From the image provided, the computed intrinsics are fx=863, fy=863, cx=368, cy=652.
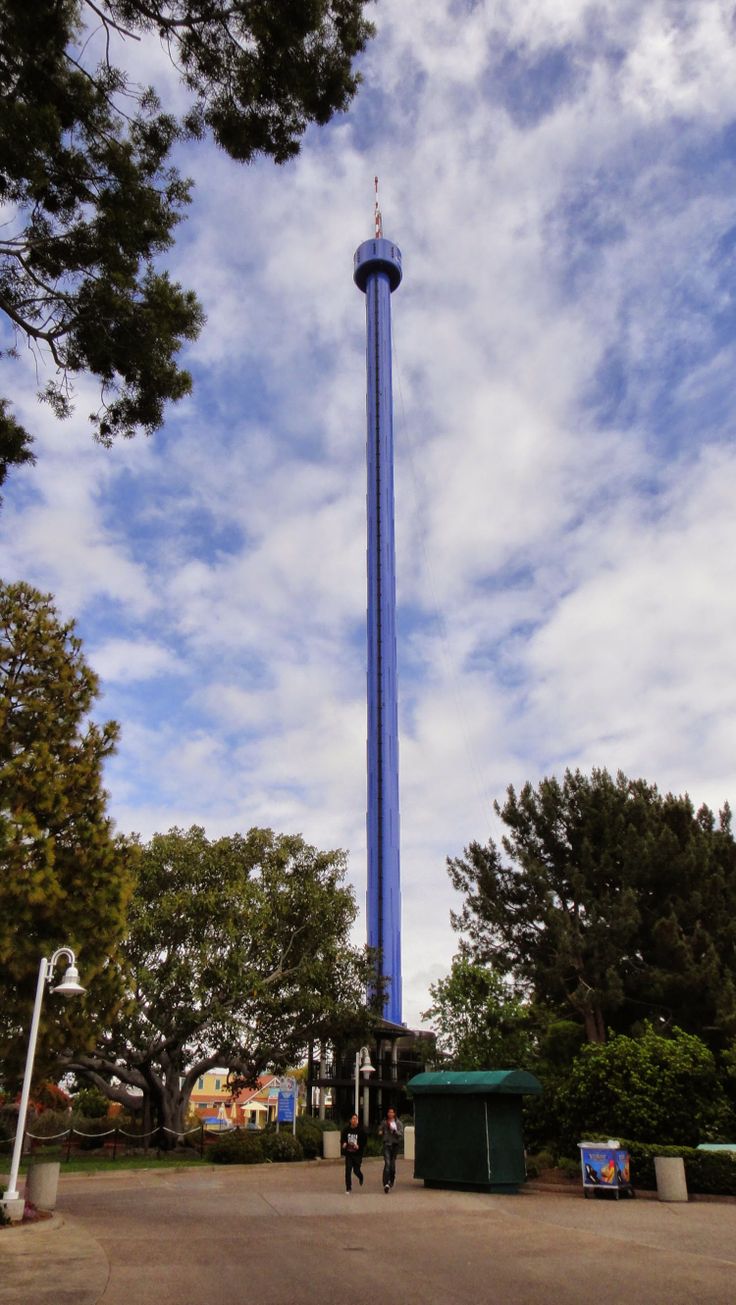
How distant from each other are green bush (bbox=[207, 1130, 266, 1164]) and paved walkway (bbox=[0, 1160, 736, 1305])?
10361mm

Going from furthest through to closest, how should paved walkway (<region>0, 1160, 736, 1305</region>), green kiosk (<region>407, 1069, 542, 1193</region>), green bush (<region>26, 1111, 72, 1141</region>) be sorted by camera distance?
1. green bush (<region>26, 1111, 72, 1141</region>)
2. green kiosk (<region>407, 1069, 542, 1193</region>)
3. paved walkway (<region>0, 1160, 736, 1305</region>)

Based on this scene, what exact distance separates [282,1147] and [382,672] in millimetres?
35481

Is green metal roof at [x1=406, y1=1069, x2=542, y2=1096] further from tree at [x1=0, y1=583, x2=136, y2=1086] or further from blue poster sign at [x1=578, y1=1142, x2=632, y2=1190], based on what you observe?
tree at [x1=0, y1=583, x2=136, y2=1086]

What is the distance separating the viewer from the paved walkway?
7.66 meters

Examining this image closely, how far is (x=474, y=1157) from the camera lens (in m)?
18.0

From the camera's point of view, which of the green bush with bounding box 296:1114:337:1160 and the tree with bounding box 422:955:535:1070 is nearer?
the green bush with bounding box 296:1114:337:1160

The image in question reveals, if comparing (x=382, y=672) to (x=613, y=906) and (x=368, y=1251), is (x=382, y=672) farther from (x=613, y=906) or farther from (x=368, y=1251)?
(x=368, y=1251)

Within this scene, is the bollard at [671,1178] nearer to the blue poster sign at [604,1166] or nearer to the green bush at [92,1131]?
the blue poster sign at [604,1166]

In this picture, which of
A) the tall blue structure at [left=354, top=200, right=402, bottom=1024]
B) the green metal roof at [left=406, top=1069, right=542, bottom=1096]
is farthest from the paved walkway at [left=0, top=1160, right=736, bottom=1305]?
the tall blue structure at [left=354, top=200, right=402, bottom=1024]

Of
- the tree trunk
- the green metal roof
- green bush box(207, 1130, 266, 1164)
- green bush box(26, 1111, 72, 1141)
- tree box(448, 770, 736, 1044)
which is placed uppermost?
tree box(448, 770, 736, 1044)

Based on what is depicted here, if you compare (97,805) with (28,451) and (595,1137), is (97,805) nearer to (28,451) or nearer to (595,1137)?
(28,451)

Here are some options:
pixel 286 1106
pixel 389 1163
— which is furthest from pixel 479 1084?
pixel 286 1106

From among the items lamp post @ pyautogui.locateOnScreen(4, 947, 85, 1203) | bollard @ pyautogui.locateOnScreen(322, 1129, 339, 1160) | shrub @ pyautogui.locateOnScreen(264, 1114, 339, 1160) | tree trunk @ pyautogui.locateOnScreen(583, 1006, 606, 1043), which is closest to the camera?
lamp post @ pyautogui.locateOnScreen(4, 947, 85, 1203)

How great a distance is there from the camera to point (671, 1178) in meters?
16.8
